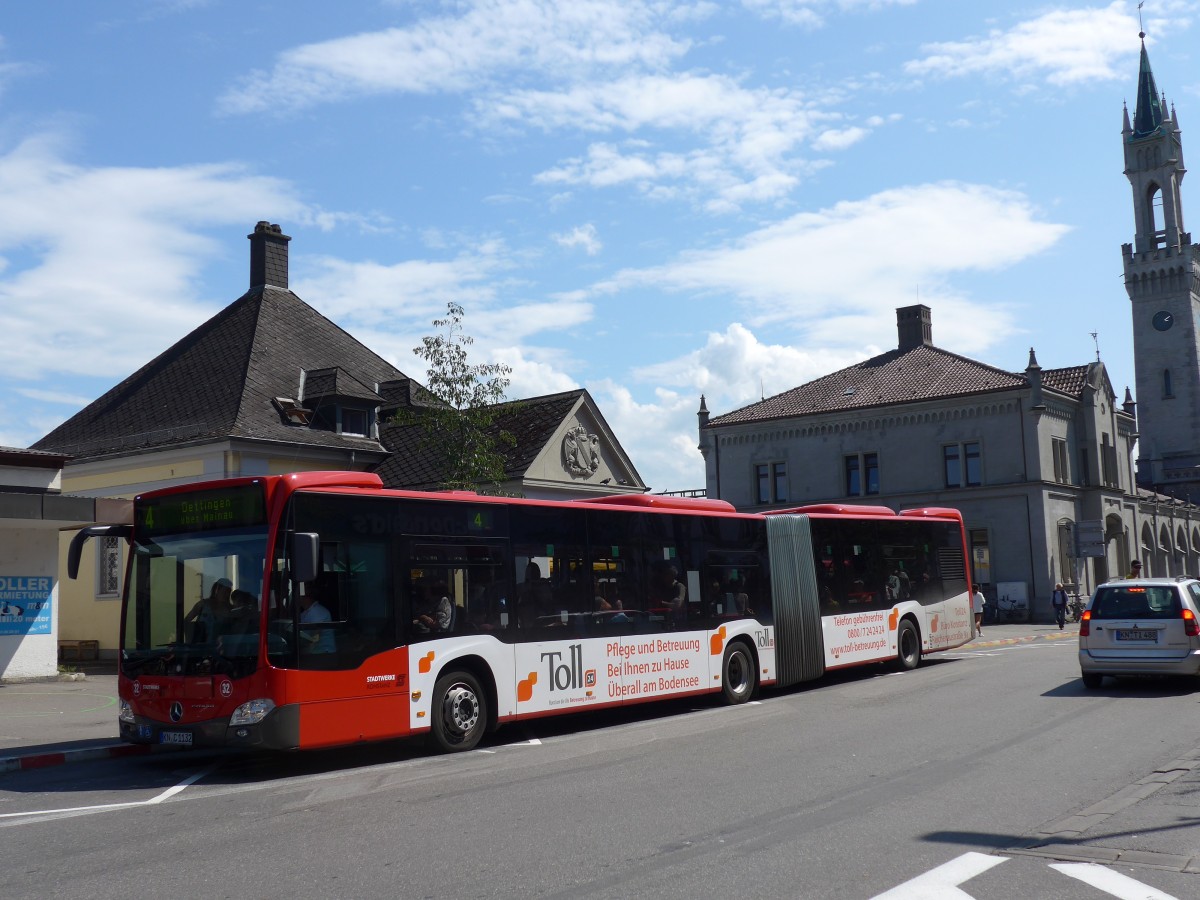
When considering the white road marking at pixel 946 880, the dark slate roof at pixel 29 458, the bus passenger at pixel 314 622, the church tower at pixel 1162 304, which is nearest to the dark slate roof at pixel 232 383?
the dark slate roof at pixel 29 458

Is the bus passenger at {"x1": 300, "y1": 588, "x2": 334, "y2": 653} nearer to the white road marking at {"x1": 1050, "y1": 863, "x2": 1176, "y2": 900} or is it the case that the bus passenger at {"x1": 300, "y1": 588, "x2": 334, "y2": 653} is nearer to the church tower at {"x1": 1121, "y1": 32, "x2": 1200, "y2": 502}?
the white road marking at {"x1": 1050, "y1": 863, "x2": 1176, "y2": 900}

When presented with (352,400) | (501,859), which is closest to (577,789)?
(501,859)

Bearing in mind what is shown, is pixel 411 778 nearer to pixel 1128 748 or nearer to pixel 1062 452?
pixel 1128 748

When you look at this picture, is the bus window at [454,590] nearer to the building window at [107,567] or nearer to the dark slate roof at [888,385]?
the building window at [107,567]

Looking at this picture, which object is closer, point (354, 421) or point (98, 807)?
point (98, 807)

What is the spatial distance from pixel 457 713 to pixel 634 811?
15.5 ft

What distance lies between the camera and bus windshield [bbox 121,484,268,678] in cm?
1212

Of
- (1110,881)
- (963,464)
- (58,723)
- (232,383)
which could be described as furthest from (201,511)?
(963,464)

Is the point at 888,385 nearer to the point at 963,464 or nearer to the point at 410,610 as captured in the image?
the point at 963,464

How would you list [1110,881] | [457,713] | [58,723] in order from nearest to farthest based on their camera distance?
1. [1110,881]
2. [457,713]
3. [58,723]

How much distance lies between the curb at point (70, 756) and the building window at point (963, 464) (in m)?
43.8

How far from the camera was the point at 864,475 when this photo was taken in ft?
183

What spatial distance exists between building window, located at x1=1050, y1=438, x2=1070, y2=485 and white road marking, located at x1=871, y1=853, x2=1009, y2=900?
48490 mm

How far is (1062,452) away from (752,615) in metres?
38.9
